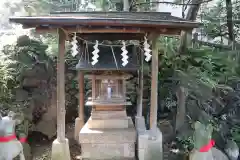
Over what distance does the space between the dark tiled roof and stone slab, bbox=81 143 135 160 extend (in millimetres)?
1629

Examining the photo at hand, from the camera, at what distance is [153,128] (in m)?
4.73

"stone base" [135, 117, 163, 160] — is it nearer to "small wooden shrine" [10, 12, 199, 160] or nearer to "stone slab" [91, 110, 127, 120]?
"small wooden shrine" [10, 12, 199, 160]

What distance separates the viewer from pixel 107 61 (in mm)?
4969

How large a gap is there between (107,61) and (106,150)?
1.87 m

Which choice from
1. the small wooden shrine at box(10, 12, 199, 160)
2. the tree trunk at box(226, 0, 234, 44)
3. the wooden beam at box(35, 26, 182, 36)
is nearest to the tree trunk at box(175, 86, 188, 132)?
the small wooden shrine at box(10, 12, 199, 160)

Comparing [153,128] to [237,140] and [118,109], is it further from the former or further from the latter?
[237,140]

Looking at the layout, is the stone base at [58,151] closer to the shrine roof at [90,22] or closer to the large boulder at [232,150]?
the shrine roof at [90,22]

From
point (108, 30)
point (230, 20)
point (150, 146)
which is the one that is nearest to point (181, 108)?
point (150, 146)

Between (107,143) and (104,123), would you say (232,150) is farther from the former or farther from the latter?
(104,123)

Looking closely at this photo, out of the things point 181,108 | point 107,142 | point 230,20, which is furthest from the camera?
point 230,20

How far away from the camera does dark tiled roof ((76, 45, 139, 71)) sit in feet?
15.7

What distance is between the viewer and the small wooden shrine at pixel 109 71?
4.19m

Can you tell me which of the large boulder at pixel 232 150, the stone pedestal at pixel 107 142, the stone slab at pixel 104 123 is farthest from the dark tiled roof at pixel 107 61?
the large boulder at pixel 232 150

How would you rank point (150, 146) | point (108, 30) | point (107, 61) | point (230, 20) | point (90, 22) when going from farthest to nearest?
point (230, 20) < point (107, 61) < point (150, 146) < point (108, 30) < point (90, 22)
